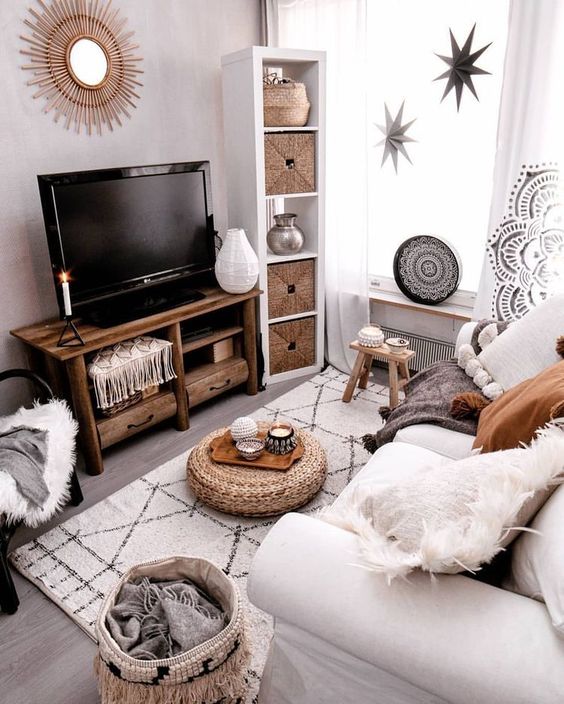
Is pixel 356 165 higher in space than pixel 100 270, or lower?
higher

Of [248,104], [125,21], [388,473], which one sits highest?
[125,21]

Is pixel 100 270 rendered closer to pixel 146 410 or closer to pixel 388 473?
pixel 146 410

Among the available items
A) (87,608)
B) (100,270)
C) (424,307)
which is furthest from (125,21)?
(87,608)

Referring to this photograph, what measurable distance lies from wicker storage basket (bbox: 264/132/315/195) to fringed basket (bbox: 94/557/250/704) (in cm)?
232

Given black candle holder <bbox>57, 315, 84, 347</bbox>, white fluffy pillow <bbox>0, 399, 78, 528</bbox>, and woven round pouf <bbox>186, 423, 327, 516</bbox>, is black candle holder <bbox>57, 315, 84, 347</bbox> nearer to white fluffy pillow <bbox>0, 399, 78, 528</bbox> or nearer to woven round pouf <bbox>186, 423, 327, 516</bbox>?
white fluffy pillow <bbox>0, 399, 78, 528</bbox>

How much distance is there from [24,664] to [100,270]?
1.61 m

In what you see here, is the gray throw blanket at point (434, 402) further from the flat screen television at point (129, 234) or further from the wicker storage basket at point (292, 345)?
the flat screen television at point (129, 234)

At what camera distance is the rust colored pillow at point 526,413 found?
1.50m

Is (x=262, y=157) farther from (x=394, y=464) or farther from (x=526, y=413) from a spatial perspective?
(x=526, y=413)

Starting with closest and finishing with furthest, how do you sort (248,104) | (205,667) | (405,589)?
(405,589) → (205,667) → (248,104)

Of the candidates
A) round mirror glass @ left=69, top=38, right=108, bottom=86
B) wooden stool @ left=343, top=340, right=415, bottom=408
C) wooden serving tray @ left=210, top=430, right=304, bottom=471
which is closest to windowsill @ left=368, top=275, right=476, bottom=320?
wooden stool @ left=343, top=340, right=415, bottom=408

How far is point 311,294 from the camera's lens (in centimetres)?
345

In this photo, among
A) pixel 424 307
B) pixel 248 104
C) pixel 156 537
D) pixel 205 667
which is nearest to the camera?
pixel 205 667

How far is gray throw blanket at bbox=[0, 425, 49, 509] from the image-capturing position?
1.86 m
